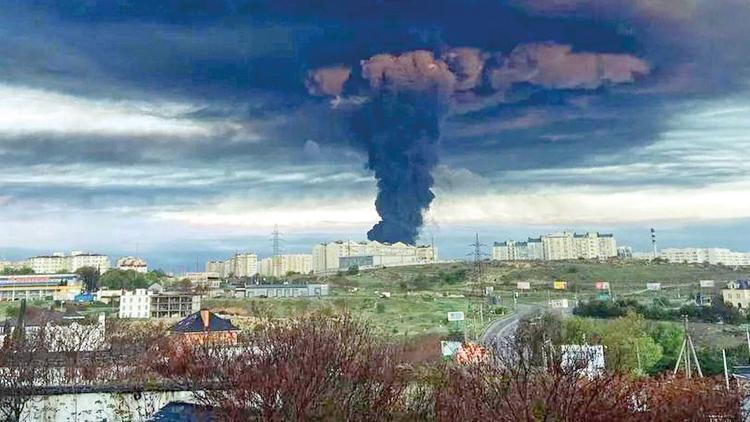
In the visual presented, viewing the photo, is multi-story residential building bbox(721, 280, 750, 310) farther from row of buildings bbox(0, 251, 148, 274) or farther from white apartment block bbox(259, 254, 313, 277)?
row of buildings bbox(0, 251, 148, 274)

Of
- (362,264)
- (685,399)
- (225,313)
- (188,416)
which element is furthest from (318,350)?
(362,264)

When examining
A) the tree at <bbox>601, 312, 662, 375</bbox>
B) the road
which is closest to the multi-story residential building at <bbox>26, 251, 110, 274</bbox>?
the road

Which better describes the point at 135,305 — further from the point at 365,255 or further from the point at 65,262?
the point at 65,262

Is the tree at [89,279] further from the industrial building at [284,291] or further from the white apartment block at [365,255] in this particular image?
the white apartment block at [365,255]

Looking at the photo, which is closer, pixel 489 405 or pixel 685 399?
pixel 489 405

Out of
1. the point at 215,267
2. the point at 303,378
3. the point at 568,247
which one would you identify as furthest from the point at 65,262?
the point at 303,378

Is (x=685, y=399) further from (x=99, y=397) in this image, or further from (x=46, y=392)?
(x=46, y=392)
